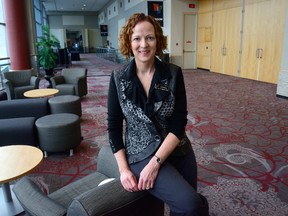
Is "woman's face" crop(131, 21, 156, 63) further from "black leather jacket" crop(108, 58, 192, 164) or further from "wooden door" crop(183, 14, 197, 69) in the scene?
"wooden door" crop(183, 14, 197, 69)

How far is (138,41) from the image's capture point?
158 cm

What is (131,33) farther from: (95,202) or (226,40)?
(226,40)

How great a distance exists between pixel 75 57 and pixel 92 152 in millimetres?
18013

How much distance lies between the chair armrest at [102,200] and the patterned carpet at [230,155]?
1318mm

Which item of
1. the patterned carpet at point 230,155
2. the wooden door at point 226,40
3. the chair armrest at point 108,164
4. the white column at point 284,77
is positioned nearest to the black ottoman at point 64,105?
the patterned carpet at point 230,155

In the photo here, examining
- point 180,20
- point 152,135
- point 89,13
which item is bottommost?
point 152,135

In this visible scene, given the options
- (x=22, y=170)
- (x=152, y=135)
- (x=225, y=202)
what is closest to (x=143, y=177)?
(x=152, y=135)

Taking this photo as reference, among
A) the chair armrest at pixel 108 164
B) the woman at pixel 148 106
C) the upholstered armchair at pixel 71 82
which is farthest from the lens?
the upholstered armchair at pixel 71 82

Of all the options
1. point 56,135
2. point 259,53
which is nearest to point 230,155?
point 56,135

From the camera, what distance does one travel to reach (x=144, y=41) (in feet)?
5.13

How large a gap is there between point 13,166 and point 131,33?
1440 millimetres

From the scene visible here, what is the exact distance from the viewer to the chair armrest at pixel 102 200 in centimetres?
119

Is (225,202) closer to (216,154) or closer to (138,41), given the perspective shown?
(216,154)

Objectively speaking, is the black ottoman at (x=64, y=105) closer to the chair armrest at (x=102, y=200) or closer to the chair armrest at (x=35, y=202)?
the chair armrest at (x=35, y=202)
